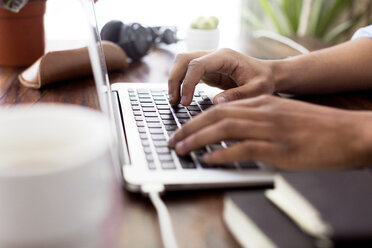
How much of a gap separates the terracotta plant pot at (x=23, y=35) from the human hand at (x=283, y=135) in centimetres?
60

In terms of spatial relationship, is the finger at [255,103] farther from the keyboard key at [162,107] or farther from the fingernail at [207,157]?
the keyboard key at [162,107]

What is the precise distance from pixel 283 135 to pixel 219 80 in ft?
1.25

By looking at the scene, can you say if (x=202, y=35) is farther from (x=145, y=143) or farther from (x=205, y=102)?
(x=145, y=143)

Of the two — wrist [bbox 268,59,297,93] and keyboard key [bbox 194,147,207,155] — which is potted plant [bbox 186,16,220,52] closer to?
wrist [bbox 268,59,297,93]

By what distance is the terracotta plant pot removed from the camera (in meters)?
1.00

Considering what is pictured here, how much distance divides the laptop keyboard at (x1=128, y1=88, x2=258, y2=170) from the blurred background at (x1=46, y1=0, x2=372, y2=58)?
1.58 metres

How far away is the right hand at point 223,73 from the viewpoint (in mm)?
774

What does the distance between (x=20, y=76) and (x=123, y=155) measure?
51 centimetres

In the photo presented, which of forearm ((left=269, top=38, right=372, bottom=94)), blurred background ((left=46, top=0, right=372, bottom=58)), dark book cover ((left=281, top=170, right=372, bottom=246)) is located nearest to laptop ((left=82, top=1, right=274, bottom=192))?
dark book cover ((left=281, top=170, right=372, bottom=246))

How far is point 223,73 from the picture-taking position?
85 centimetres

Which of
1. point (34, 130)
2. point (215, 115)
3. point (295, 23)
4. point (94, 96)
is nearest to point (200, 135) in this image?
point (215, 115)

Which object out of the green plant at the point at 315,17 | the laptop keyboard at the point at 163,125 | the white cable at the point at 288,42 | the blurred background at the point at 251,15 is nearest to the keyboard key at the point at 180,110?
the laptop keyboard at the point at 163,125

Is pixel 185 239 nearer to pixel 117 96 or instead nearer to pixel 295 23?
pixel 117 96

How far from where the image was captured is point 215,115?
0.58 m
